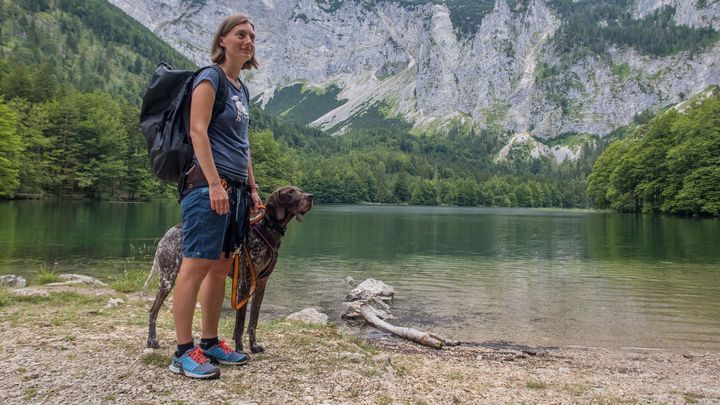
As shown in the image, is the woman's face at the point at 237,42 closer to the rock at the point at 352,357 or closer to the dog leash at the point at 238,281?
the dog leash at the point at 238,281

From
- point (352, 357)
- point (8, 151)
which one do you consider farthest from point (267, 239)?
point (8, 151)

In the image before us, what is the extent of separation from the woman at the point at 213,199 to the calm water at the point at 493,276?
321 inches

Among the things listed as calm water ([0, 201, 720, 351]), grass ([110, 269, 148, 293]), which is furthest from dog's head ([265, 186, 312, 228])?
grass ([110, 269, 148, 293])

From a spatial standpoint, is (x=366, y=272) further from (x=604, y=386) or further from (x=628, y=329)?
(x=604, y=386)

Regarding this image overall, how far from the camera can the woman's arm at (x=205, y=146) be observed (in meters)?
4.54

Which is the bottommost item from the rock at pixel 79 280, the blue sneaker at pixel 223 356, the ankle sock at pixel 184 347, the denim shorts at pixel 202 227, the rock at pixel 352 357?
the rock at pixel 79 280

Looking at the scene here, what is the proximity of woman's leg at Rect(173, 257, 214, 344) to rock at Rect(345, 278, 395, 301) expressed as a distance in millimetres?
9672

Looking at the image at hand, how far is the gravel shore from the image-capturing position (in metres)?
4.59

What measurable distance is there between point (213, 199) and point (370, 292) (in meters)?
10.8

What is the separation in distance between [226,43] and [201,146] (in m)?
1.35

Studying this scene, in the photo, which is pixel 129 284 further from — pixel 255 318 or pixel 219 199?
pixel 219 199

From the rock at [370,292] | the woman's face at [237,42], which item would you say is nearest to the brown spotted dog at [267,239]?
the woman's face at [237,42]

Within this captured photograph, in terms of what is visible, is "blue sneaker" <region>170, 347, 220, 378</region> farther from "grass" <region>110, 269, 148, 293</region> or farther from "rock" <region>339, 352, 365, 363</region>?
"grass" <region>110, 269, 148, 293</region>

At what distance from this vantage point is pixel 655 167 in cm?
7906
